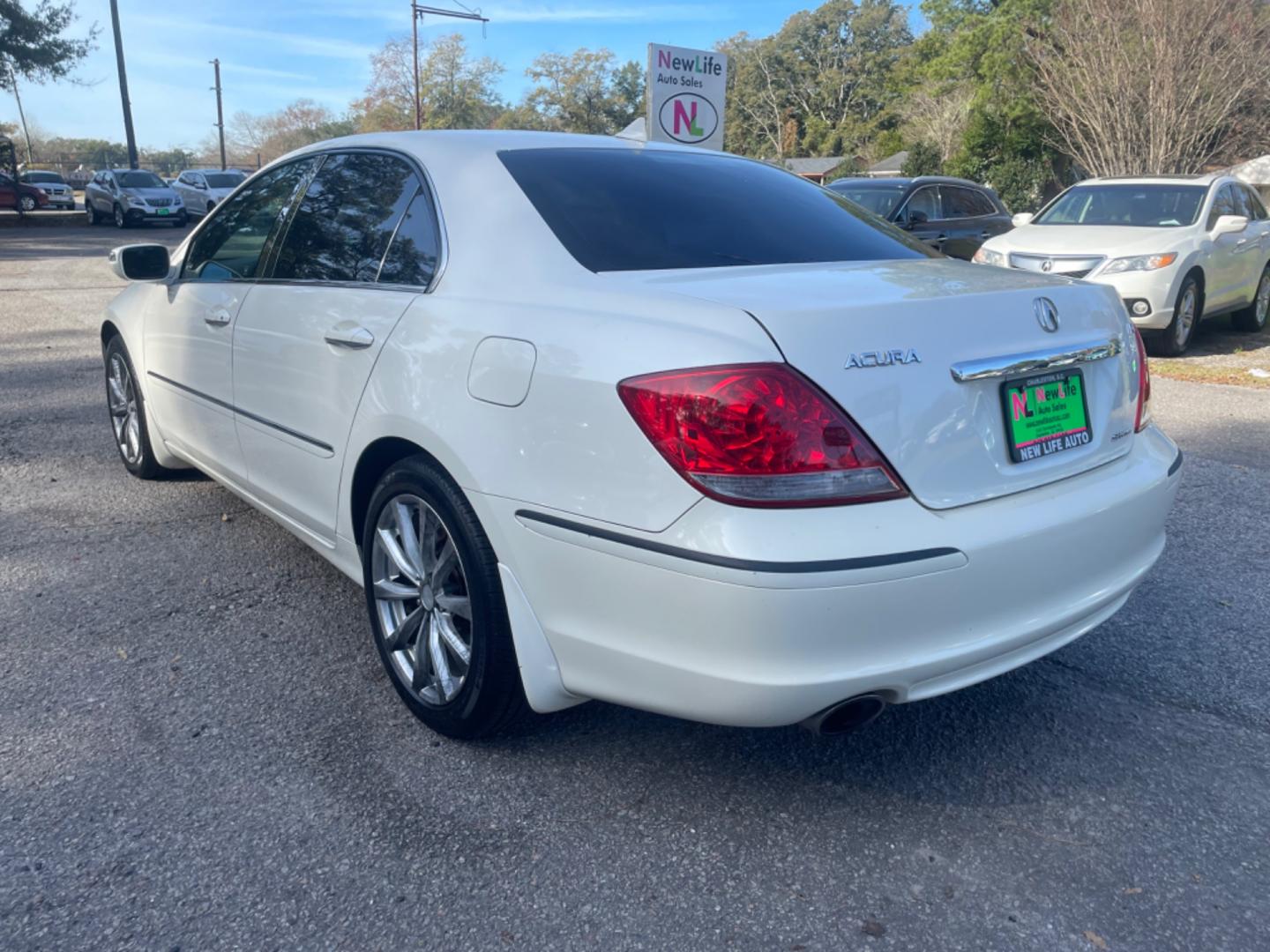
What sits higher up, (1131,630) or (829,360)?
(829,360)

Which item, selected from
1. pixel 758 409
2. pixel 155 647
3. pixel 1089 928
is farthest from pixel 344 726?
pixel 1089 928

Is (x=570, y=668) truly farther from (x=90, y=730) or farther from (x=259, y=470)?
(x=259, y=470)

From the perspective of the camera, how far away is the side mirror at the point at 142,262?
4340mm

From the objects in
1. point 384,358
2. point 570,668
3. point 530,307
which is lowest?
point 570,668

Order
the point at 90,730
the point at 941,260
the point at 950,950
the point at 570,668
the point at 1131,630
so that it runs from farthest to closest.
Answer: the point at 1131,630 < the point at 941,260 < the point at 90,730 < the point at 570,668 < the point at 950,950

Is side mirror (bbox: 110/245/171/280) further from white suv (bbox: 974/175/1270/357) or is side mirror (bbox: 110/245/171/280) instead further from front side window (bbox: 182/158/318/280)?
white suv (bbox: 974/175/1270/357)

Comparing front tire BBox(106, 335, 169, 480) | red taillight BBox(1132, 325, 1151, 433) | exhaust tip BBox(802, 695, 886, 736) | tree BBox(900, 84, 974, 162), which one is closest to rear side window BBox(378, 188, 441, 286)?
exhaust tip BBox(802, 695, 886, 736)

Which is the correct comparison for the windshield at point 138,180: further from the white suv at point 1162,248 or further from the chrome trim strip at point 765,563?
the chrome trim strip at point 765,563

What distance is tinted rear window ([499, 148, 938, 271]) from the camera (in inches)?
109

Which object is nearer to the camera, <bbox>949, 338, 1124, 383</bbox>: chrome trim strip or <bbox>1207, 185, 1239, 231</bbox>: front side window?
<bbox>949, 338, 1124, 383</bbox>: chrome trim strip

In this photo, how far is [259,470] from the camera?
3688 millimetres

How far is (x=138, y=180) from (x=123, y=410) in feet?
93.9

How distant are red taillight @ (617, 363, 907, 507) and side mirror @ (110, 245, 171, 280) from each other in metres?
3.09

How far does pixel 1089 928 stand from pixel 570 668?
121 cm
